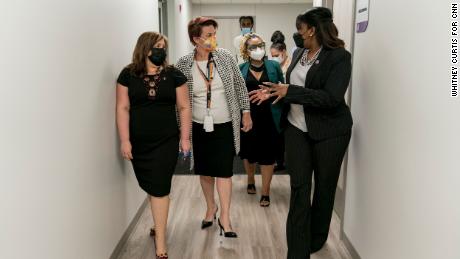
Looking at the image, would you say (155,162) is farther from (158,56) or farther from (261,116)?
(261,116)

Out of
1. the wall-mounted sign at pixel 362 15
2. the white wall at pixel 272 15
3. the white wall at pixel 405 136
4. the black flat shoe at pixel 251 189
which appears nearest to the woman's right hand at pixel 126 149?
the white wall at pixel 405 136

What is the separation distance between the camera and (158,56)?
2.45 metres

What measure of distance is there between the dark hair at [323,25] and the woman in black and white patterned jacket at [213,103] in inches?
29.5

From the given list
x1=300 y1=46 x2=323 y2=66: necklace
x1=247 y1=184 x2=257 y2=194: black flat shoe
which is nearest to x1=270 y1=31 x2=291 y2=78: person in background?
x1=247 y1=184 x2=257 y2=194: black flat shoe

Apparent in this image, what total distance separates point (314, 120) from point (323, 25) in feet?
1.70

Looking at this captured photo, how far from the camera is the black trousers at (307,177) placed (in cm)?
230

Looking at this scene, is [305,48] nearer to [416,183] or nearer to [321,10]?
[321,10]

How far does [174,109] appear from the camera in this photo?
2582 millimetres

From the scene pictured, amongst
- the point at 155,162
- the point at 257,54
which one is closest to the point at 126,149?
the point at 155,162

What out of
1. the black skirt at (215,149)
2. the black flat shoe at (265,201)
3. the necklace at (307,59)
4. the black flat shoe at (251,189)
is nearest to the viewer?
the necklace at (307,59)

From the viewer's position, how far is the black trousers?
230cm

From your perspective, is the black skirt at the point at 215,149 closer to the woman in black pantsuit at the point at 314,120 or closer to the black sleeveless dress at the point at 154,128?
the black sleeveless dress at the point at 154,128

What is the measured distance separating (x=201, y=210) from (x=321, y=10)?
2.06 meters

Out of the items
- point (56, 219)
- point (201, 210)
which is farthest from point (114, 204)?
point (201, 210)
